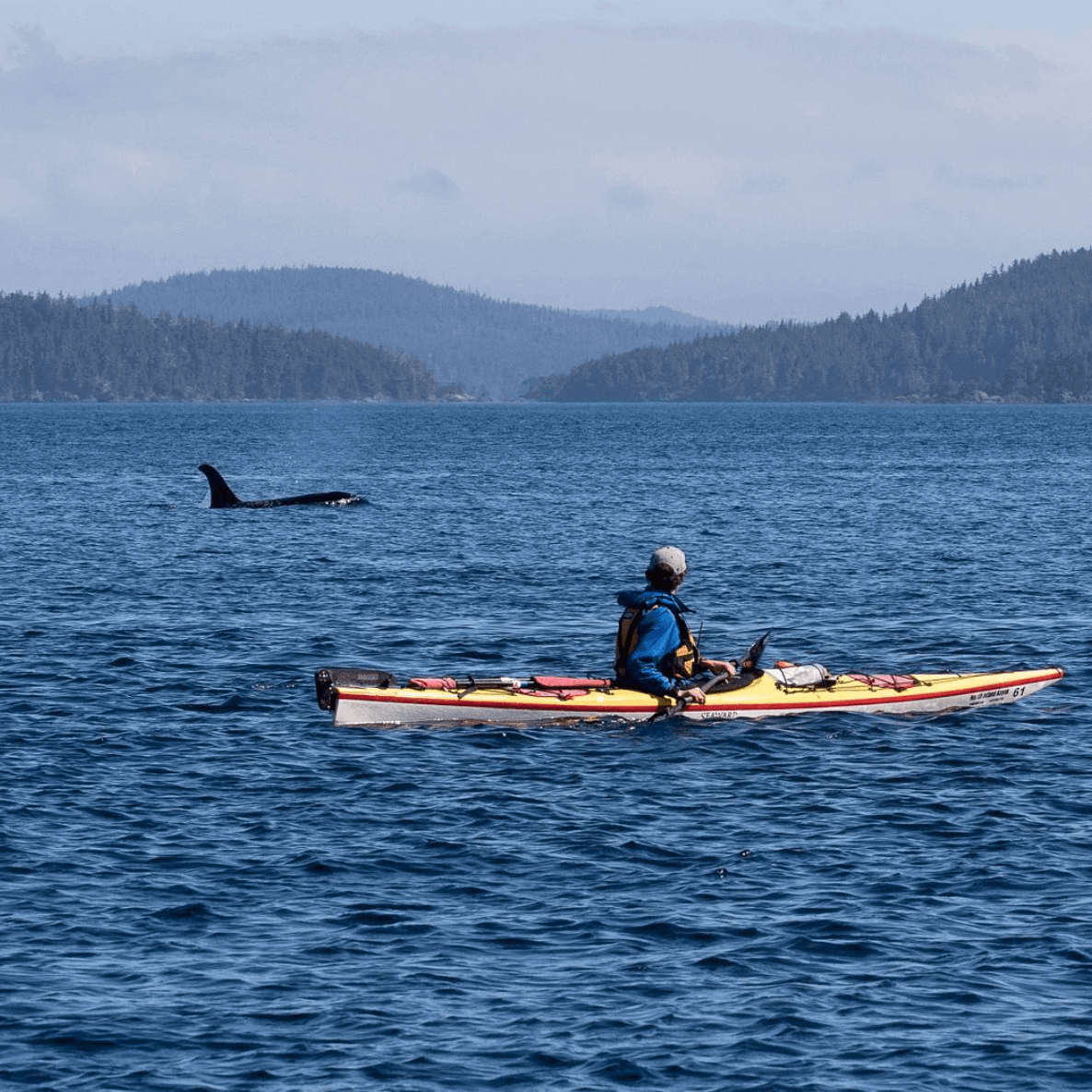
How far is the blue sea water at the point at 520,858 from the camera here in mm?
13625

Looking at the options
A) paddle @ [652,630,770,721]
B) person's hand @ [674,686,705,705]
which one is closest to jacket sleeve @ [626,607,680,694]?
person's hand @ [674,686,705,705]

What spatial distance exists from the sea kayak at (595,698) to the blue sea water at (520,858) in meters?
0.34

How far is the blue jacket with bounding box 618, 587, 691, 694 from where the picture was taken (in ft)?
78.7

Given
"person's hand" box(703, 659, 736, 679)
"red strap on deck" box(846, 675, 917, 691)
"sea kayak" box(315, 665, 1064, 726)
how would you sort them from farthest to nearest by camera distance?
"red strap on deck" box(846, 675, 917, 691) → "person's hand" box(703, 659, 736, 679) → "sea kayak" box(315, 665, 1064, 726)

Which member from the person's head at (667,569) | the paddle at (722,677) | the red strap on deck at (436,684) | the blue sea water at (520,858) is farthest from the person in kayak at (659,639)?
→ the red strap on deck at (436,684)

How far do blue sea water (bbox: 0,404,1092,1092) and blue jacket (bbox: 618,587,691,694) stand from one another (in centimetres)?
75

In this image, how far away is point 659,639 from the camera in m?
24.4

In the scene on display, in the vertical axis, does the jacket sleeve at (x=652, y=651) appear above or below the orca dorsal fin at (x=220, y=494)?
below

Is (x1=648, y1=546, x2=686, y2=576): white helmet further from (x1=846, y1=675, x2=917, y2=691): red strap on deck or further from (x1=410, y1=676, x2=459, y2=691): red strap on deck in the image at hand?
(x1=846, y1=675, x2=917, y2=691): red strap on deck

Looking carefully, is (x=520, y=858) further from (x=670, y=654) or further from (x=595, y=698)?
(x=670, y=654)

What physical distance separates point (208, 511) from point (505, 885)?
170 ft

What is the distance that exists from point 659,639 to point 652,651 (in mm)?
207

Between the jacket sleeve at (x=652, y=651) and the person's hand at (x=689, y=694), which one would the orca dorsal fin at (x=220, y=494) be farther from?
the person's hand at (x=689, y=694)

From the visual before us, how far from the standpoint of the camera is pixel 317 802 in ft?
67.5
